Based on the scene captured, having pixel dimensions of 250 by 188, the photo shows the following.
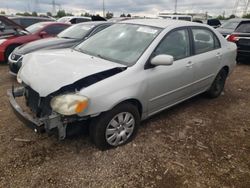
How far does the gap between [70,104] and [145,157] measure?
46.7 inches

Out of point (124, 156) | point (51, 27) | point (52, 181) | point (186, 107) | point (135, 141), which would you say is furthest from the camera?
point (51, 27)

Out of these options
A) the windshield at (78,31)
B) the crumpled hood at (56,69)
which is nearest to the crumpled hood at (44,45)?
the windshield at (78,31)

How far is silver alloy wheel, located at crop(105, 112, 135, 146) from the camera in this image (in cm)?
278

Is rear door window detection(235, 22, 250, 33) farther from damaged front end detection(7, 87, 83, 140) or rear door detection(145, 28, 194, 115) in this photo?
damaged front end detection(7, 87, 83, 140)

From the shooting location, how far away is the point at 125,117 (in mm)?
2857

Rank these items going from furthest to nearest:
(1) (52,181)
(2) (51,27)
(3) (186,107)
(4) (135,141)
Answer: (2) (51,27) < (3) (186,107) < (4) (135,141) < (1) (52,181)

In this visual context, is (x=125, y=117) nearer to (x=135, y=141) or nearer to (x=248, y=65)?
(x=135, y=141)

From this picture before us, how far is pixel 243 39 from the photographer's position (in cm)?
754

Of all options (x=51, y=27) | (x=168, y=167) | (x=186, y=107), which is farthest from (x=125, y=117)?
(x=51, y=27)

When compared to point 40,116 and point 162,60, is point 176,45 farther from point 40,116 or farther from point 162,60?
point 40,116

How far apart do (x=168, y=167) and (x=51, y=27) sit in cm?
701

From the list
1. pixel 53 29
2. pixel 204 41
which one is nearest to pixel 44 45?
pixel 53 29

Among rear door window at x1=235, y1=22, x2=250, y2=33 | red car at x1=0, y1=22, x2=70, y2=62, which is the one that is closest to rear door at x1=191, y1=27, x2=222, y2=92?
rear door window at x1=235, y1=22, x2=250, y2=33

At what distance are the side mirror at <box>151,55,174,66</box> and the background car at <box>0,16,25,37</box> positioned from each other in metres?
6.31
